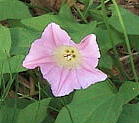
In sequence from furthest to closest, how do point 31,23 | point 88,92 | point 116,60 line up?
point 116,60, point 31,23, point 88,92

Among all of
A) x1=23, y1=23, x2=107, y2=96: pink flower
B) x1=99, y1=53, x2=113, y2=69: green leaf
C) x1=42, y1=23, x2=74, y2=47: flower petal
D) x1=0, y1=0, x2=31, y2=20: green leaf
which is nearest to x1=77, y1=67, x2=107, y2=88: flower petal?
x1=23, y1=23, x2=107, y2=96: pink flower

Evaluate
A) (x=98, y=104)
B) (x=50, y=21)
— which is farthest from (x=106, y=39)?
(x=98, y=104)

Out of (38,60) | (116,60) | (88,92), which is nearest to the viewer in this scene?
(38,60)

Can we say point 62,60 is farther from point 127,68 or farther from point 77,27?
point 127,68

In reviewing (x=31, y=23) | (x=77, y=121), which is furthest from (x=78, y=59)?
(x=31, y=23)

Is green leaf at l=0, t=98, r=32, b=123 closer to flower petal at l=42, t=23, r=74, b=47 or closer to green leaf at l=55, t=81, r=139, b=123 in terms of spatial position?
green leaf at l=55, t=81, r=139, b=123

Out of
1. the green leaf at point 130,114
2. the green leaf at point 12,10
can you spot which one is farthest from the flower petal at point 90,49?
the green leaf at point 12,10
